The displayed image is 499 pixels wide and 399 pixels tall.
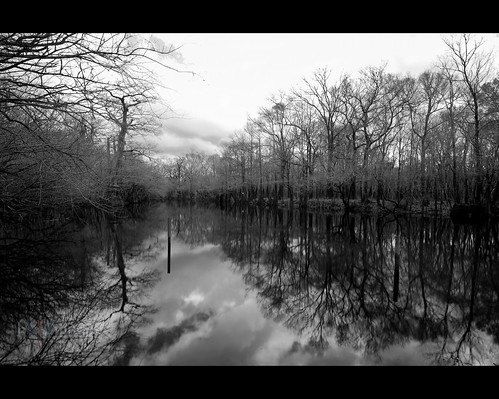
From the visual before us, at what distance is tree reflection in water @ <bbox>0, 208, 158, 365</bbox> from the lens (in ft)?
11.0

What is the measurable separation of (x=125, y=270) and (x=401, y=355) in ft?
22.3

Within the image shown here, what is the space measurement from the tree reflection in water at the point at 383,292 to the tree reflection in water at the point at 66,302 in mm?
2624

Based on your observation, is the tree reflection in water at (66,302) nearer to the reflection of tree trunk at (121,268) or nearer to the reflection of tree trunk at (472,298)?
the reflection of tree trunk at (121,268)

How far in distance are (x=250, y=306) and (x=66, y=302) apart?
11.8 ft

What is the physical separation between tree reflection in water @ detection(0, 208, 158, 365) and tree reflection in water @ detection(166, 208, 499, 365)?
2624 millimetres

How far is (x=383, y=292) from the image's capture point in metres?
5.56

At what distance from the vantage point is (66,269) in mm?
6977

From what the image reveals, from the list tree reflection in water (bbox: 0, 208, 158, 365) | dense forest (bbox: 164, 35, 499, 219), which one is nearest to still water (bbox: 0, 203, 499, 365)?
tree reflection in water (bbox: 0, 208, 158, 365)

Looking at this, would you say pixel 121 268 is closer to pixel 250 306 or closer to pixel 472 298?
pixel 250 306

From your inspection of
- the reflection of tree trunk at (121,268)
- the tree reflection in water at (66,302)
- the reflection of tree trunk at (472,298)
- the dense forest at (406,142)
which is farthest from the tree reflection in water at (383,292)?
the dense forest at (406,142)

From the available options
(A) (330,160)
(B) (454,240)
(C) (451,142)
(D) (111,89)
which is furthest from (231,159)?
(D) (111,89)

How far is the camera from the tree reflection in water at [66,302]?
337cm
